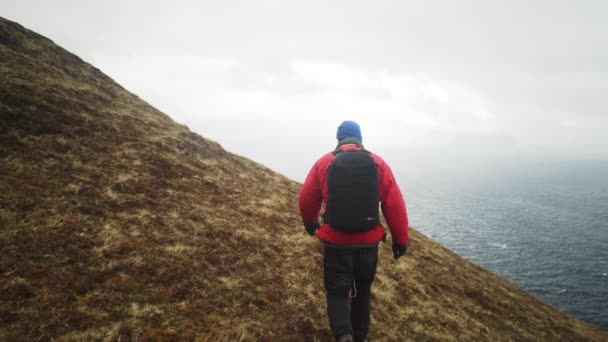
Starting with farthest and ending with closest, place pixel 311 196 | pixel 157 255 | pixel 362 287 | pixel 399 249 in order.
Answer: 1. pixel 157 255
2. pixel 399 249
3. pixel 311 196
4. pixel 362 287

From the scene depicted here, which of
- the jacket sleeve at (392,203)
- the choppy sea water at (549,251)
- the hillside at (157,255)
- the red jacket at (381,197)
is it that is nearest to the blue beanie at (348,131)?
the red jacket at (381,197)

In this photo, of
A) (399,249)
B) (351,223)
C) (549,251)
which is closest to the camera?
(351,223)

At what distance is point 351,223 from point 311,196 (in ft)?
3.28

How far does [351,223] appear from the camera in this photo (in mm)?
5184

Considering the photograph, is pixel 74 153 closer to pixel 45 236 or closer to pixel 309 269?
pixel 45 236

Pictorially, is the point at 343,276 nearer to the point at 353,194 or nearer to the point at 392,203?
the point at 353,194

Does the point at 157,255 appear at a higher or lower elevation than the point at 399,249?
lower

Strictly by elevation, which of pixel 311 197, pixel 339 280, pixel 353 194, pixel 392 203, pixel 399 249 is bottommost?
pixel 339 280

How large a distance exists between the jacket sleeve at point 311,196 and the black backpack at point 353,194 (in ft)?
1.14

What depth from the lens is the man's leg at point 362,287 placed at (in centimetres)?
541

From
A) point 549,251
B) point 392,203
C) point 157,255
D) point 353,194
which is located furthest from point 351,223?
point 549,251

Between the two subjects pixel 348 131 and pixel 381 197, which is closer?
pixel 381 197

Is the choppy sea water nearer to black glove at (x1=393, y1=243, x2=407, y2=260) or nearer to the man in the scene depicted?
black glove at (x1=393, y1=243, x2=407, y2=260)

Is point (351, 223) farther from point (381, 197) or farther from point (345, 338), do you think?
point (345, 338)
